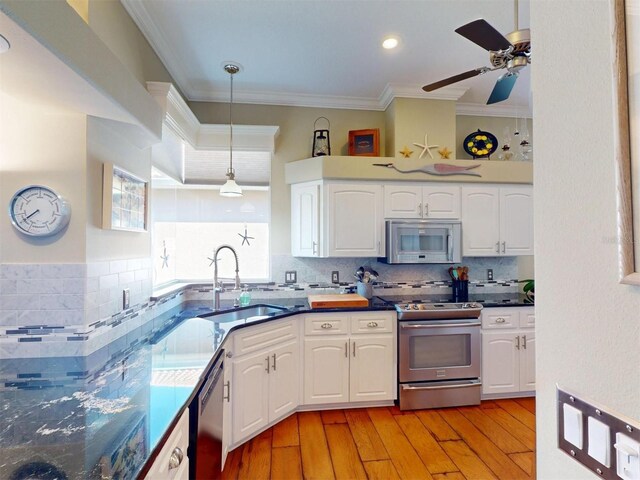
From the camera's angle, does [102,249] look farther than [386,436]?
No

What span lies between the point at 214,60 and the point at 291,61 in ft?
2.05

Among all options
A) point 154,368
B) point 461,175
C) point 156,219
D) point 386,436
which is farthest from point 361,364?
point 156,219

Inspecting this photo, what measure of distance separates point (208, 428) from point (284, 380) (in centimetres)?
102

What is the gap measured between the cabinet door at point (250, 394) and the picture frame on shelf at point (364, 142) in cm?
205

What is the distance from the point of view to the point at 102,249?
1712 mm

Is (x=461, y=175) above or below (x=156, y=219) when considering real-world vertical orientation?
above

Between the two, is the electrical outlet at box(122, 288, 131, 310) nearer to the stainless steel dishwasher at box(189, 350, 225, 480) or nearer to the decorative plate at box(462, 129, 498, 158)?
the stainless steel dishwasher at box(189, 350, 225, 480)

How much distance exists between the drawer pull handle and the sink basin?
124 centimetres

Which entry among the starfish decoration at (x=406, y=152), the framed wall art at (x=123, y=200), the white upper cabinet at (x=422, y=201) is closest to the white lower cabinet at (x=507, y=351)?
the white upper cabinet at (x=422, y=201)

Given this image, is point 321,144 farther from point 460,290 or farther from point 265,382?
point 265,382

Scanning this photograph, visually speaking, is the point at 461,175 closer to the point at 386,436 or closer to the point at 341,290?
the point at 341,290

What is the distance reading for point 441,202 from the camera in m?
3.07

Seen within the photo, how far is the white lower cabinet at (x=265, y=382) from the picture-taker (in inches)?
83.7

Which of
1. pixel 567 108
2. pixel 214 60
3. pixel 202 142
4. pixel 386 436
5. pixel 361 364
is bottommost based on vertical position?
pixel 386 436
